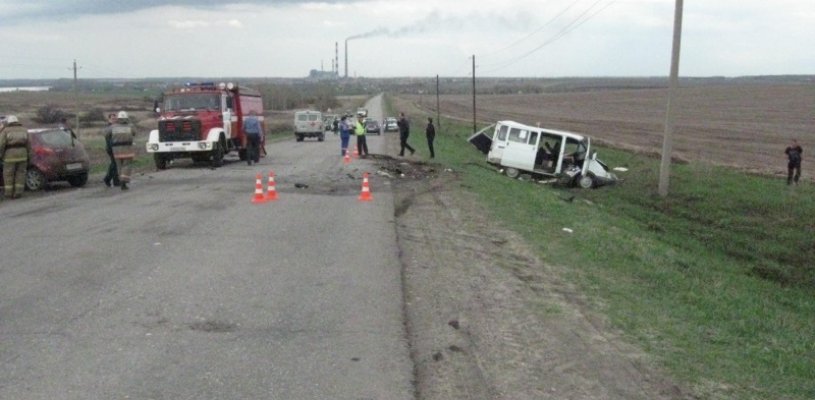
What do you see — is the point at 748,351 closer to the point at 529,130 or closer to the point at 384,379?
the point at 384,379

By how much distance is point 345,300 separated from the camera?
846cm

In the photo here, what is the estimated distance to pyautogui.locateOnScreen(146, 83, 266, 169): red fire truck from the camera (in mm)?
26062

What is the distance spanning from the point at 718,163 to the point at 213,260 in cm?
3397

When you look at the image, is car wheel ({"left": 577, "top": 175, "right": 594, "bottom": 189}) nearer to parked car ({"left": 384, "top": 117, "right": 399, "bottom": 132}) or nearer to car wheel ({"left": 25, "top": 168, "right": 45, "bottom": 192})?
car wheel ({"left": 25, "top": 168, "right": 45, "bottom": 192})

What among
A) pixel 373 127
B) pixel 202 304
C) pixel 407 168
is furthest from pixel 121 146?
pixel 373 127

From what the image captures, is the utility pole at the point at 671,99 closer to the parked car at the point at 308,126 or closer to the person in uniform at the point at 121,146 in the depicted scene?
the person in uniform at the point at 121,146

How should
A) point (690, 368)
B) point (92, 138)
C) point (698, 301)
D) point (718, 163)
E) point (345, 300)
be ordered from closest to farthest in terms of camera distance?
point (690, 368)
point (345, 300)
point (698, 301)
point (718, 163)
point (92, 138)

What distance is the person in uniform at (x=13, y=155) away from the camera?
58.7 ft

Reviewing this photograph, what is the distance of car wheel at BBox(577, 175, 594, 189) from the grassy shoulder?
1.24 ft

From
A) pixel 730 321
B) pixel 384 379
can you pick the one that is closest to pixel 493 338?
pixel 384 379

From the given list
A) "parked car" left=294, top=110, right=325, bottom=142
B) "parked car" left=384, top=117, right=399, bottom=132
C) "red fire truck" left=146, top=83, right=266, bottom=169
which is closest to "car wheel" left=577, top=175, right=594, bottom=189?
"red fire truck" left=146, top=83, right=266, bottom=169

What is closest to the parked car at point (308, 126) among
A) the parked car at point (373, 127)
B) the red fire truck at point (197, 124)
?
the parked car at point (373, 127)

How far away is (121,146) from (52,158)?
1834mm

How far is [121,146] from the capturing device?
62.7ft
